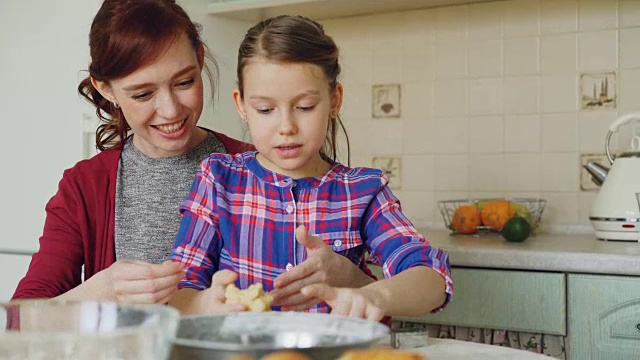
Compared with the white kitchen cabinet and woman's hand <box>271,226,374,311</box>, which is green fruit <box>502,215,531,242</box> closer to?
woman's hand <box>271,226,374,311</box>

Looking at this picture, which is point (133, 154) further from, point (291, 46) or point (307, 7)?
point (307, 7)

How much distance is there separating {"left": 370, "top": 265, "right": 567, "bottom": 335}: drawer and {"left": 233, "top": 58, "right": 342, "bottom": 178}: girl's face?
93 centimetres

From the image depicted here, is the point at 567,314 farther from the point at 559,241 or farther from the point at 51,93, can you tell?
the point at 51,93

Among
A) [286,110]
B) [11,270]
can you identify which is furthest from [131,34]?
[11,270]

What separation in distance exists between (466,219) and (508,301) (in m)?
0.39

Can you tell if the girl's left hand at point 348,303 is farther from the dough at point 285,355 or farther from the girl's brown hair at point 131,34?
the girl's brown hair at point 131,34

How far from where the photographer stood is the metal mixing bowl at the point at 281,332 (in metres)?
0.70

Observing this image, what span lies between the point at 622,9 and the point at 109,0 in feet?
5.05

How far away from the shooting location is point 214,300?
992 millimetres

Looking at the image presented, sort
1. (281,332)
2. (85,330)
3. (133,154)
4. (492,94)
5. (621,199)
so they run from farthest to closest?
(492,94) → (621,199) → (133,154) → (281,332) → (85,330)

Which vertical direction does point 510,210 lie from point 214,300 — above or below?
above

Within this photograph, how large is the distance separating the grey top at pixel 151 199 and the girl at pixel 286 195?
0.24m

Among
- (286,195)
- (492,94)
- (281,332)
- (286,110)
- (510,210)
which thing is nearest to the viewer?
(281,332)

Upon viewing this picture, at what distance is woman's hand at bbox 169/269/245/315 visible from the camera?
0.96 meters
